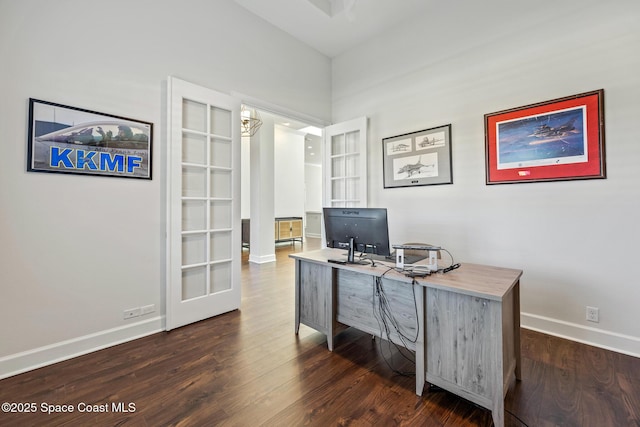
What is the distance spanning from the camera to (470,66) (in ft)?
9.64

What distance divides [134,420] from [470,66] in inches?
162

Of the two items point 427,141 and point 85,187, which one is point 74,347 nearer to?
point 85,187

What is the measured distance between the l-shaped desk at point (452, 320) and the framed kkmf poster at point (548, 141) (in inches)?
51.1

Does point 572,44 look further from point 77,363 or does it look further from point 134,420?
point 77,363

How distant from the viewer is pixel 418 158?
3363mm

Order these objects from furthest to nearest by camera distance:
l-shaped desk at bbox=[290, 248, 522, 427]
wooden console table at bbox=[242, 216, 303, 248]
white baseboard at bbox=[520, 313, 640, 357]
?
wooden console table at bbox=[242, 216, 303, 248] < white baseboard at bbox=[520, 313, 640, 357] < l-shaped desk at bbox=[290, 248, 522, 427]

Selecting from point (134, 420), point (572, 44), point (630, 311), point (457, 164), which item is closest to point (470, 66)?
point (572, 44)

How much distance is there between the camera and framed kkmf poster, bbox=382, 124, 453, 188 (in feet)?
10.3

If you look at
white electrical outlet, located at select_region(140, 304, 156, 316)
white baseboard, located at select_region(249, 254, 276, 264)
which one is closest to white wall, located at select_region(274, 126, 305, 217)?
white baseboard, located at select_region(249, 254, 276, 264)

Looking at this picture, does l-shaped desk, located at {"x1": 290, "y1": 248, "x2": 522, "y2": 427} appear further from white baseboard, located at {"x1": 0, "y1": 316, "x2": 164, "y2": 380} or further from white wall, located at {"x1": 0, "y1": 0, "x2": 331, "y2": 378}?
white wall, located at {"x1": 0, "y1": 0, "x2": 331, "y2": 378}

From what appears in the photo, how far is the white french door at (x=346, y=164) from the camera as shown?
387 centimetres

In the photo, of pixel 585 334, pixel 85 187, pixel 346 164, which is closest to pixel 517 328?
pixel 585 334

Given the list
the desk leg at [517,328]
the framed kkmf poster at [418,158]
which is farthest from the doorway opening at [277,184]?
the desk leg at [517,328]

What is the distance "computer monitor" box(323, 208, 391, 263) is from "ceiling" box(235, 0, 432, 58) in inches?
90.5
